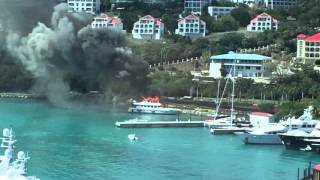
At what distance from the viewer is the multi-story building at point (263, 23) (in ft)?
104

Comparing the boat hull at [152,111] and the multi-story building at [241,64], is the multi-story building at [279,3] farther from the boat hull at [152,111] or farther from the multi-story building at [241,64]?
the boat hull at [152,111]

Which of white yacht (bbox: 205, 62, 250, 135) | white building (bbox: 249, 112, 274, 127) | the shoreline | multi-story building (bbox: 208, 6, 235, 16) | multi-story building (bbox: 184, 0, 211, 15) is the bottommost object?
white yacht (bbox: 205, 62, 250, 135)

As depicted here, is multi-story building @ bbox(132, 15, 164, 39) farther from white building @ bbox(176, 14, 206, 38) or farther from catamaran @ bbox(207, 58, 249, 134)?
catamaran @ bbox(207, 58, 249, 134)

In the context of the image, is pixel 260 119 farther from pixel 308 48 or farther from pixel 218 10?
pixel 218 10

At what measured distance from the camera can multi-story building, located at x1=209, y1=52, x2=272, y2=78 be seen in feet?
89.2

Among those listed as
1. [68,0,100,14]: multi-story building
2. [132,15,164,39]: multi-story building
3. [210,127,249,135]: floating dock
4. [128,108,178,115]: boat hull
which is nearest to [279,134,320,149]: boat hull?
[210,127,249,135]: floating dock

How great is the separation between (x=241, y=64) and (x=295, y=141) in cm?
984

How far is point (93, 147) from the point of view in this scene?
1684 centimetres

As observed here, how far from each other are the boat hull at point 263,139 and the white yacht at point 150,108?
5.36 meters

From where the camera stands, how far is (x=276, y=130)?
731 inches

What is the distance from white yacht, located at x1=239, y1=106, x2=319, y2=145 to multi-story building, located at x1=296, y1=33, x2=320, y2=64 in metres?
8.87

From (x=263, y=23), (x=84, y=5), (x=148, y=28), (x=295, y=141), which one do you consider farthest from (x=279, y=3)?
(x=295, y=141)

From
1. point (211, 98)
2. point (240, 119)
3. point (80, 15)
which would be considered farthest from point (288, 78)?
point (80, 15)

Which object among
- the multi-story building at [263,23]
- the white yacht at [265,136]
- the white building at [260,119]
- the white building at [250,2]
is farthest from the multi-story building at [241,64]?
the white building at [250,2]
